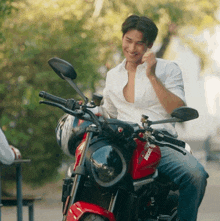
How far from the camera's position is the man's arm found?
3656 mm

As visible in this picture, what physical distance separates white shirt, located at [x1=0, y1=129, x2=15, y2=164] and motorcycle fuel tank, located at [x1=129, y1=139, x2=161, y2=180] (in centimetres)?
261

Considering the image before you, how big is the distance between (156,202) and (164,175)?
0.18 metres

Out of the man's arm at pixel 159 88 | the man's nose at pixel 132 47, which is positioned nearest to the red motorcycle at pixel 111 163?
the man's arm at pixel 159 88

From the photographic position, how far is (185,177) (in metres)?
3.39

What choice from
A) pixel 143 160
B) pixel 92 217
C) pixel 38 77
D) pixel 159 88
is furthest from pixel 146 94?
pixel 38 77

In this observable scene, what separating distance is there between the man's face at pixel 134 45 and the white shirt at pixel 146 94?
0.09 metres

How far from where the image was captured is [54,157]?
984cm

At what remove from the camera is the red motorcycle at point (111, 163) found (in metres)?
2.96

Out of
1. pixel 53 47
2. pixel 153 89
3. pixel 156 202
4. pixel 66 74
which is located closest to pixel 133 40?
pixel 153 89

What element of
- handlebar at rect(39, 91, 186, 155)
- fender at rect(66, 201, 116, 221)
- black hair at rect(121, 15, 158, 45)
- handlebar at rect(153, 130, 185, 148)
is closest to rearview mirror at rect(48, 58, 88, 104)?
handlebar at rect(39, 91, 186, 155)

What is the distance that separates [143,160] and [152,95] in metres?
0.78

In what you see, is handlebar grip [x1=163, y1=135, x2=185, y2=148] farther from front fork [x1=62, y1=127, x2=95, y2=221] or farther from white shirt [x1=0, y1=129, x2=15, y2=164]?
white shirt [x1=0, y1=129, x2=15, y2=164]

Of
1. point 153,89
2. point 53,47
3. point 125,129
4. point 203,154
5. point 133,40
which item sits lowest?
point 203,154

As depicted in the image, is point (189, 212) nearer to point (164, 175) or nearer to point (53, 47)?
point (164, 175)
